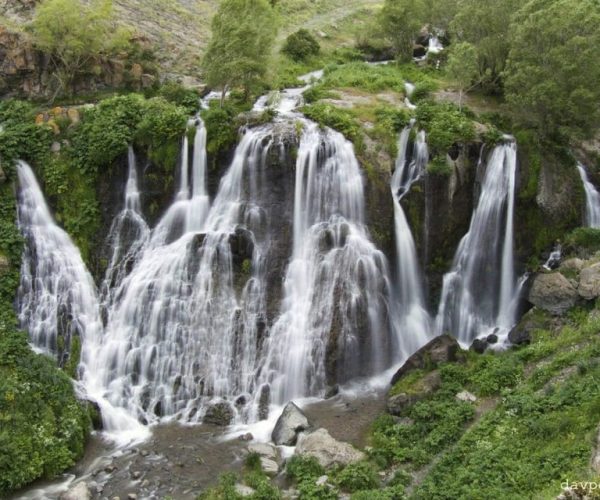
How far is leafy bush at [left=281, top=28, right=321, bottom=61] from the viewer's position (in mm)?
39531

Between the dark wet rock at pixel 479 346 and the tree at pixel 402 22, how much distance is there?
2314 cm

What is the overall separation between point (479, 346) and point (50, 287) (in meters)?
15.7

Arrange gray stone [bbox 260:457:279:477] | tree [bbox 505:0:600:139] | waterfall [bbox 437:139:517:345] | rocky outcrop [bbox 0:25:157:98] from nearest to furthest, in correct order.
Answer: gray stone [bbox 260:457:279:477] → tree [bbox 505:0:600:139] → waterfall [bbox 437:139:517:345] → rocky outcrop [bbox 0:25:157:98]

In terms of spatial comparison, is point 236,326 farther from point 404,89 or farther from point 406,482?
point 404,89

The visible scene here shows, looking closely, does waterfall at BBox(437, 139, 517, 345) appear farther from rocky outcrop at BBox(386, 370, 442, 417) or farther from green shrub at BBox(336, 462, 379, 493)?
green shrub at BBox(336, 462, 379, 493)

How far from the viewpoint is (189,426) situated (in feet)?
63.4

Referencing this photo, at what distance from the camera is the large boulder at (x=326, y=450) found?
1634 cm

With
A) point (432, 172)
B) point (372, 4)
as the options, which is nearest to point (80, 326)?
point (432, 172)

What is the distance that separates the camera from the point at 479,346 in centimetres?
2175

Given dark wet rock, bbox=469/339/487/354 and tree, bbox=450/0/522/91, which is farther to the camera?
tree, bbox=450/0/522/91

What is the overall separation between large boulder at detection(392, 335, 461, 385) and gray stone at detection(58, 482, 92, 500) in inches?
399

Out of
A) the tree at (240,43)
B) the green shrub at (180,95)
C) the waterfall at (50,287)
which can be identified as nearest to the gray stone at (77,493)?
the waterfall at (50,287)

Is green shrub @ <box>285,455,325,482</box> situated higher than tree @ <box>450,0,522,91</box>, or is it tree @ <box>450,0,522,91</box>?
tree @ <box>450,0,522,91</box>

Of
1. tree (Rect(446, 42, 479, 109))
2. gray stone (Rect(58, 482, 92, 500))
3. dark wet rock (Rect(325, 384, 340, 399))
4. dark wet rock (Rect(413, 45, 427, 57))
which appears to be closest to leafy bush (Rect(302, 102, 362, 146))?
tree (Rect(446, 42, 479, 109))
